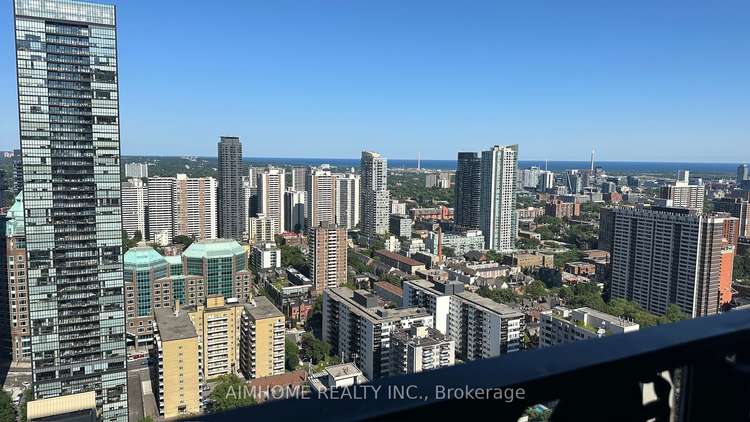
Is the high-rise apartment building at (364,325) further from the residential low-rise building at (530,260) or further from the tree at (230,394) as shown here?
the residential low-rise building at (530,260)

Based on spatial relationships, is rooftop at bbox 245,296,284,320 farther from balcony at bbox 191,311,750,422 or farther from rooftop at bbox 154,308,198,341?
balcony at bbox 191,311,750,422

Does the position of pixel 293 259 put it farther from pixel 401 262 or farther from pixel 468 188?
pixel 468 188

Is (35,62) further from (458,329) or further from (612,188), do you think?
(612,188)

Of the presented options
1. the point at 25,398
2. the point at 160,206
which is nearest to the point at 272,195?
the point at 160,206

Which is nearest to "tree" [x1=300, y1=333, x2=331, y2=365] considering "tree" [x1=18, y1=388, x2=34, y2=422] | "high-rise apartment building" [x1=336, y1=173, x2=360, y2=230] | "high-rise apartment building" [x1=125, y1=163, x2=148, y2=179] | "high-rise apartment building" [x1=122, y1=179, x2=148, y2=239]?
"tree" [x1=18, y1=388, x2=34, y2=422]

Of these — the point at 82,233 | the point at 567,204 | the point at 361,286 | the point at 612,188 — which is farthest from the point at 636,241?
the point at 612,188

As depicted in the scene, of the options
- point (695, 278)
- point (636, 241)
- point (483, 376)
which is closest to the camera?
point (483, 376)
